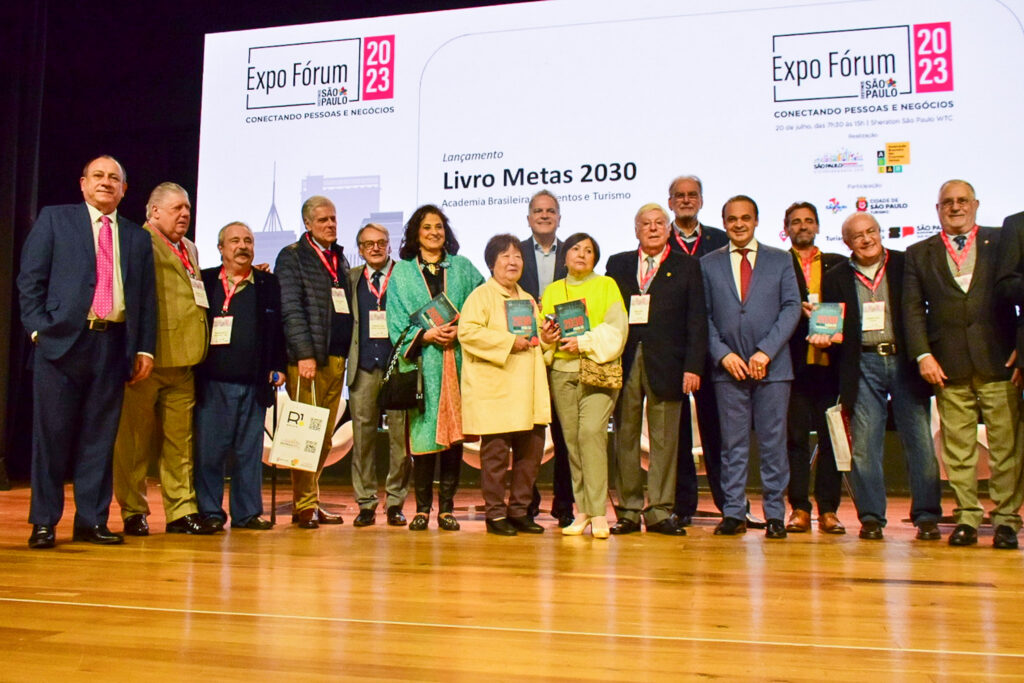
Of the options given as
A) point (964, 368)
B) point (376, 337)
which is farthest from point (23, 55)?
point (964, 368)

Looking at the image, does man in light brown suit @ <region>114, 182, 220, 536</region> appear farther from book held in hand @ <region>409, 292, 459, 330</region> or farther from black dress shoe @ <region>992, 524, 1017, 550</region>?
black dress shoe @ <region>992, 524, 1017, 550</region>

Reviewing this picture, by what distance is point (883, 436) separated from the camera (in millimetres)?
3969

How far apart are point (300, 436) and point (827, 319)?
2351 millimetres

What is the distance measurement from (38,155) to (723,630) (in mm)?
6336

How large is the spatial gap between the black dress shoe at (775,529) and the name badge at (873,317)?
2.99 ft

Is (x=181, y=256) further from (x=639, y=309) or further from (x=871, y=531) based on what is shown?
(x=871, y=531)

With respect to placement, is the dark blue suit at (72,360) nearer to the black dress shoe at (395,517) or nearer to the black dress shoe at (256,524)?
the black dress shoe at (256,524)

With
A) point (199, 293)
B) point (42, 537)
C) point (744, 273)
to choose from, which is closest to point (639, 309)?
point (744, 273)

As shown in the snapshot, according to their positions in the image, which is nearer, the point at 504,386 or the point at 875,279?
the point at 504,386

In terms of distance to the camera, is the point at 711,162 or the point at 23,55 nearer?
the point at 711,162

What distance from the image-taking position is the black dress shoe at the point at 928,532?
384cm

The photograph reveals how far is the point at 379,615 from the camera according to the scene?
7.16 ft

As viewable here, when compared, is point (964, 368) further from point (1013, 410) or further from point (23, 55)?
point (23, 55)

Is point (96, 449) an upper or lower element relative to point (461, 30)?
lower
